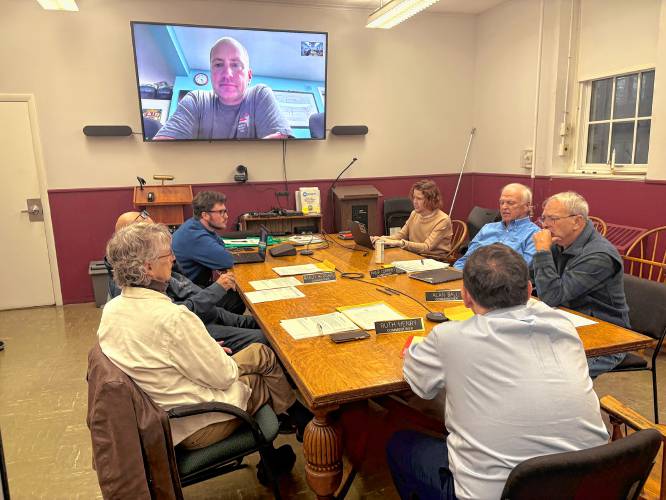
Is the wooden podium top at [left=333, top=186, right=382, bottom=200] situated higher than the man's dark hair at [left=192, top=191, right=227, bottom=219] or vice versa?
the man's dark hair at [left=192, top=191, right=227, bottom=219]

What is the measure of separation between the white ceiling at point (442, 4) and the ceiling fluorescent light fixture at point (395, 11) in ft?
1.86

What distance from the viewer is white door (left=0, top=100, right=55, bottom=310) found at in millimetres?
4676

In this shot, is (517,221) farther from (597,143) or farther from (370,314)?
(597,143)

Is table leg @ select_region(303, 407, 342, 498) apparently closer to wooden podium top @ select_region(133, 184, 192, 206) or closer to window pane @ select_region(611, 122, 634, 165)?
wooden podium top @ select_region(133, 184, 192, 206)

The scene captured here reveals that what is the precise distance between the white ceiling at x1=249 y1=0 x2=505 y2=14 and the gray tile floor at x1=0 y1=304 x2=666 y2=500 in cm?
393

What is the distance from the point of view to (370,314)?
7.02 ft

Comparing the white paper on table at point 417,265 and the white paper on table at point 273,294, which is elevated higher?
the white paper on table at point 417,265

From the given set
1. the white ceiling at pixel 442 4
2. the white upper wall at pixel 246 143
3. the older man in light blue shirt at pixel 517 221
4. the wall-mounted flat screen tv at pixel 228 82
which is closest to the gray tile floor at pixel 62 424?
the older man in light blue shirt at pixel 517 221

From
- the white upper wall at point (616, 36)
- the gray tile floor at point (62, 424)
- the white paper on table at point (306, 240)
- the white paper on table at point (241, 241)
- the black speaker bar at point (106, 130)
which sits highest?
the white upper wall at point (616, 36)

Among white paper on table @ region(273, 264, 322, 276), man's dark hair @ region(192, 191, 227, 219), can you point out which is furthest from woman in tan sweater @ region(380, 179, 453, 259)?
man's dark hair @ region(192, 191, 227, 219)

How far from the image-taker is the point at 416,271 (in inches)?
114

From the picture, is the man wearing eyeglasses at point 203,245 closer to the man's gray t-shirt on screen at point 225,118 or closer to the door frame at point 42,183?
the man's gray t-shirt on screen at point 225,118

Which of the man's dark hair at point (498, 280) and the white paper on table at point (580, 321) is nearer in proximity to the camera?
the man's dark hair at point (498, 280)

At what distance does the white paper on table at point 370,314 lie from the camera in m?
2.04
